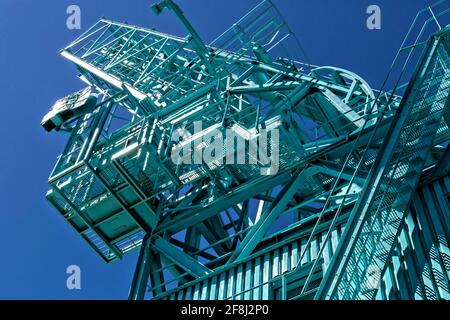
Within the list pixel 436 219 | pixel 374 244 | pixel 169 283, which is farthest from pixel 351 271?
pixel 169 283

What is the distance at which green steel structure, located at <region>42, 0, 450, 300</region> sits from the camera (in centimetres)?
1656

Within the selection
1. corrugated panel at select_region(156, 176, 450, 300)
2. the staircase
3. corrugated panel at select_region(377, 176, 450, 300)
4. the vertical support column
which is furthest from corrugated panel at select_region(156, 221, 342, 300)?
the staircase

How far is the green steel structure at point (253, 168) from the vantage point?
1656cm

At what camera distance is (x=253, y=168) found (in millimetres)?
22547

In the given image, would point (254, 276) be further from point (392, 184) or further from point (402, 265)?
point (402, 265)

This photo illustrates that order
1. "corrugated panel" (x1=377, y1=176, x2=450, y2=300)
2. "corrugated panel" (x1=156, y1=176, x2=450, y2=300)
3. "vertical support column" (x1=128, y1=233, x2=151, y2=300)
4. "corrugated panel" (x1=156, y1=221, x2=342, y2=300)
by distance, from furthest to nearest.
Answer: "vertical support column" (x1=128, y1=233, x2=151, y2=300) → "corrugated panel" (x1=156, y1=221, x2=342, y2=300) → "corrugated panel" (x1=156, y1=176, x2=450, y2=300) → "corrugated panel" (x1=377, y1=176, x2=450, y2=300)

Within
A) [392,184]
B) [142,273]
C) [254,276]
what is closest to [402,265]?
[392,184]

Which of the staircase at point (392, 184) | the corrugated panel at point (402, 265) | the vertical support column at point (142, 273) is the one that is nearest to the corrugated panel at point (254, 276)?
the corrugated panel at point (402, 265)

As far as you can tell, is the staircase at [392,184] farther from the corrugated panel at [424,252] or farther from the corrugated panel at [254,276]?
the corrugated panel at [254,276]

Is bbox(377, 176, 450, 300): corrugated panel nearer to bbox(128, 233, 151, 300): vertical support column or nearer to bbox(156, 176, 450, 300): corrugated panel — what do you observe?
bbox(156, 176, 450, 300): corrugated panel

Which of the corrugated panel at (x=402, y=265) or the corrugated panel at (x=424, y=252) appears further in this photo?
the corrugated panel at (x=402, y=265)

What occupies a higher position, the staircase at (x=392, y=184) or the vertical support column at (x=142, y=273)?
the staircase at (x=392, y=184)

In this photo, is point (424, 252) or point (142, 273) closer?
point (424, 252)

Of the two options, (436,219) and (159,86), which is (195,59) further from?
(436,219)
